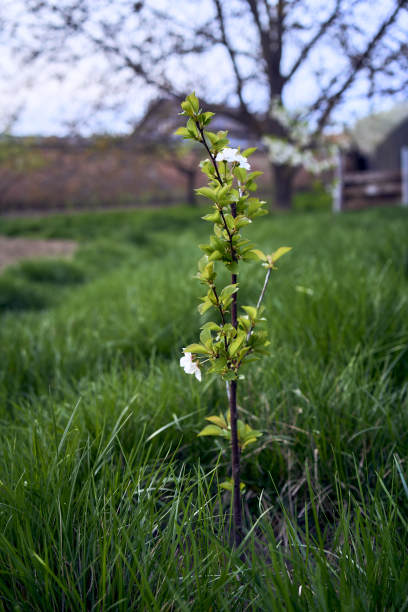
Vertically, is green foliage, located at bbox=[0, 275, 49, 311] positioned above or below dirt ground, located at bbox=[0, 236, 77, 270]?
below

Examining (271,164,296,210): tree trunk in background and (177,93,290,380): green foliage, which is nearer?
(177,93,290,380): green foliage

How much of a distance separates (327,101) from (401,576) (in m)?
7.05

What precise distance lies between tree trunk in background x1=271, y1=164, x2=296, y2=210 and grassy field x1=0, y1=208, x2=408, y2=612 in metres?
6.33

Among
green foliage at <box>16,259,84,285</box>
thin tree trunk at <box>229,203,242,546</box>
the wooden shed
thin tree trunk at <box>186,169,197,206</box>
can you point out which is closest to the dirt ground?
green foliage at <box>16,259,84,285</box>

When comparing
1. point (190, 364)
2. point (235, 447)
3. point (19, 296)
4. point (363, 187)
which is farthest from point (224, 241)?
point (363, 187)

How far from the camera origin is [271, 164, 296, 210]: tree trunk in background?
31.4ft

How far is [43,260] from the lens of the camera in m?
6.05

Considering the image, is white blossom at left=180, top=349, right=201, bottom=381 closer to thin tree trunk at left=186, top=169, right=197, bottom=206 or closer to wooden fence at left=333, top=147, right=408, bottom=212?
wooden fence at left=333, top=147, right=408, bottom=212

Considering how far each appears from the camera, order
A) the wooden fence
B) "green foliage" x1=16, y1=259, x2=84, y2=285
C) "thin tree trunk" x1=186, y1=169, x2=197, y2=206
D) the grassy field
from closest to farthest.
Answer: the grassy field
"green foliage" x1=16, y1=259, x2=84, y2=285
the wooden fence
"thin tree trunk" x1=186, y1=169, x2=197, y2=206

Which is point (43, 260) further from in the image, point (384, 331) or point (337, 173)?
point (337, 173)

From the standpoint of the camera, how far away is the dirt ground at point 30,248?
7410 mm

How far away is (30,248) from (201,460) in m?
7.31

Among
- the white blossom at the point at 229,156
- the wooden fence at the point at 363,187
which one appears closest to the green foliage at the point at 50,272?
the white blossom at the point at 229,156

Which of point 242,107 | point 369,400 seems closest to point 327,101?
point 242,107
